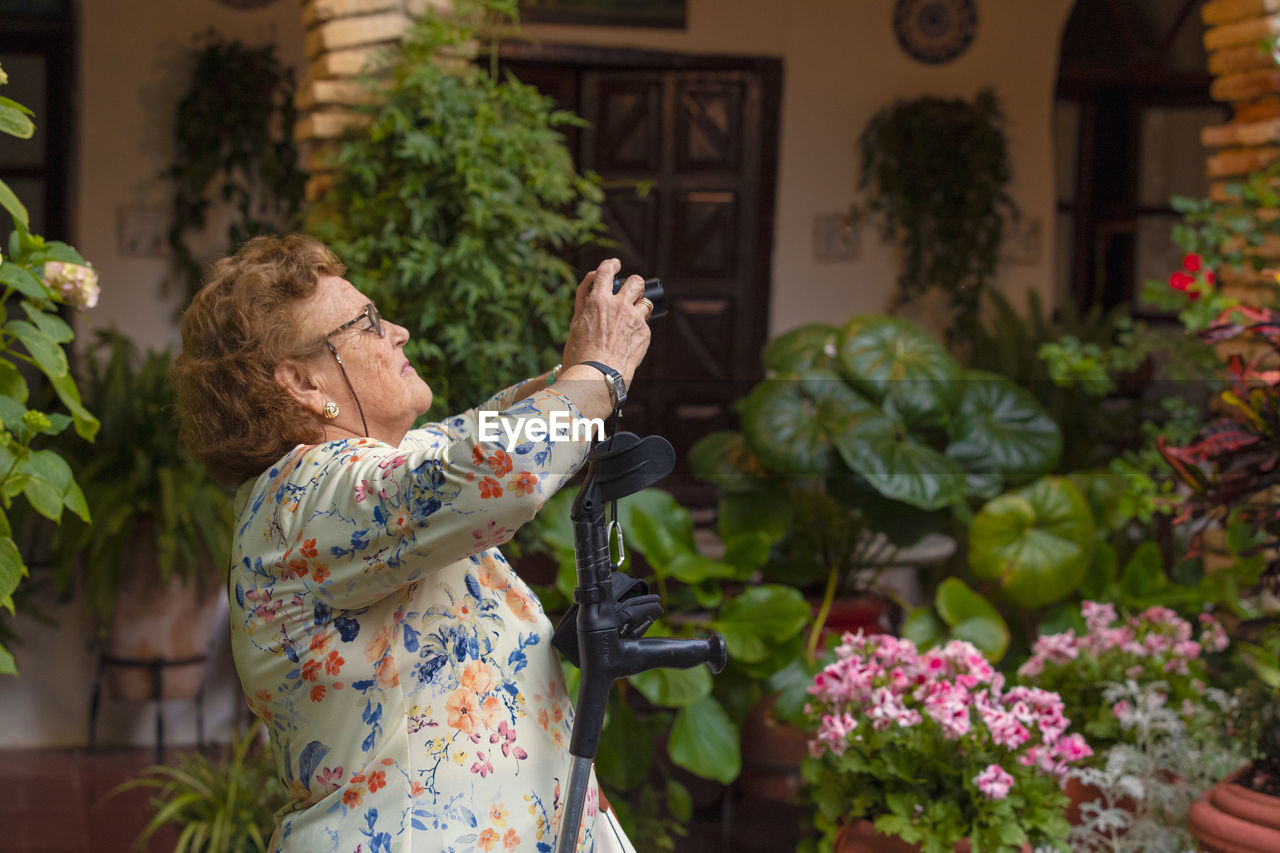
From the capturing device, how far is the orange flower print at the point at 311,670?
1.37 metres

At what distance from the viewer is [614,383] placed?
128 cm

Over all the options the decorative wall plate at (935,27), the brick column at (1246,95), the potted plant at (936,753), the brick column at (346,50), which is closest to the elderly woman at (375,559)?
the potted plant at (936,753)

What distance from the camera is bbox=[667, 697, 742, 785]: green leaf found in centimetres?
296

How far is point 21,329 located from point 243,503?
62cm

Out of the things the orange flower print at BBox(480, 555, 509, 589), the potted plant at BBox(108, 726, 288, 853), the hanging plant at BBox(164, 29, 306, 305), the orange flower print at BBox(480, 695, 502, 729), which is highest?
the hanging plant at BBox(164, 29, 306, 305)

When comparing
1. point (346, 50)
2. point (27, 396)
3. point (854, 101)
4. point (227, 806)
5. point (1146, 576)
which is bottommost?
point (227, 806)

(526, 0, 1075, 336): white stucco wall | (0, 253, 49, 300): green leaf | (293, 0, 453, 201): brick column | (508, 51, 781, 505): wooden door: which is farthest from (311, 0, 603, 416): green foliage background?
(526, 0, 1075, 336): white stucco wall

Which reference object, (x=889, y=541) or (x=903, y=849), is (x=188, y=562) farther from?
(x=903, y=849)

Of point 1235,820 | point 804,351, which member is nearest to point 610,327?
point 1235,820

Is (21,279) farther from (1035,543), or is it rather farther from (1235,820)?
(1035,543)

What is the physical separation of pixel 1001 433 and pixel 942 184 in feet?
8.65

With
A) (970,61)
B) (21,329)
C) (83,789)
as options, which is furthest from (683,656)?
(970,61)

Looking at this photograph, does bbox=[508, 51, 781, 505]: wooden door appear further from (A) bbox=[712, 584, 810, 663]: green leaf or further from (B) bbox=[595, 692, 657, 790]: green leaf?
(B) bbox=[595, 692, 657, 790]: green leaf

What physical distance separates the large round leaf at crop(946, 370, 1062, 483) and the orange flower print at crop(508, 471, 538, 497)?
2576mm
